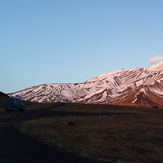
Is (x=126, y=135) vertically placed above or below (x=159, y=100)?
below

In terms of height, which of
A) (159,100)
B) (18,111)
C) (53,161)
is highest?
(159,100)

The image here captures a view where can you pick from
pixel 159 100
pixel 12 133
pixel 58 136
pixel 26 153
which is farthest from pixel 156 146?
pixel 159 100

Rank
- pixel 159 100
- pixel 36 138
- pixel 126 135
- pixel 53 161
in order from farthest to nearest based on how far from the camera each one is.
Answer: pixel 159 100 < pixel 126 135 < pixel 36 138 < pixel 53 161

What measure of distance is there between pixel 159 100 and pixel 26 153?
177879 millimetres

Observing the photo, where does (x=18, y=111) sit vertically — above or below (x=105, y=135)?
above

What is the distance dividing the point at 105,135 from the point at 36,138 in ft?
17.1

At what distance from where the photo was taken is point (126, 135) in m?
20.8

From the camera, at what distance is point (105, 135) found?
2019 centimetres

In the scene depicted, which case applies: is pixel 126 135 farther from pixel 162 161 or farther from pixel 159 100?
pixel 159 100

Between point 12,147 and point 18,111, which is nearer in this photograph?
point 12,147

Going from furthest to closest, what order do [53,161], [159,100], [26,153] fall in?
[159,100] < [26,153] < [53,161]

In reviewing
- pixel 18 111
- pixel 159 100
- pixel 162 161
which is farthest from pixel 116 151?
pixel 159 100

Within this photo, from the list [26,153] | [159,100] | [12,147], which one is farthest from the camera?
[159,100]

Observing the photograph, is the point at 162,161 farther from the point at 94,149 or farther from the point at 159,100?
the point at 159,100
